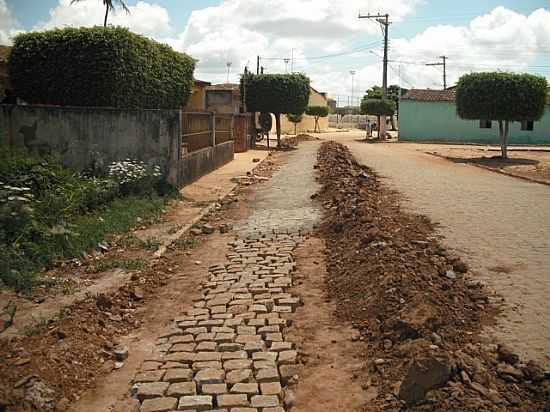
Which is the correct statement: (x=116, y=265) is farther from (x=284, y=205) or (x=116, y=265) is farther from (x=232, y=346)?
(x=284, y=205)

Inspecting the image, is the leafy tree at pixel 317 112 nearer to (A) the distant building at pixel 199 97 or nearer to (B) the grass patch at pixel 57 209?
(A) the distant building at pixel 199 97

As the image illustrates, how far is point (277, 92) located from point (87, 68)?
69.7 ft

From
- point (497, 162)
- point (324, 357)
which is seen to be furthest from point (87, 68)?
point (497, 162)

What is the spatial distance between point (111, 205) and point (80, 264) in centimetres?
317

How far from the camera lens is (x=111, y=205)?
1012 centimetres

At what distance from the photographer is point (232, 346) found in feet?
15.6

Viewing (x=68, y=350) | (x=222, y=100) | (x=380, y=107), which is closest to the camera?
(x=68, y=350)

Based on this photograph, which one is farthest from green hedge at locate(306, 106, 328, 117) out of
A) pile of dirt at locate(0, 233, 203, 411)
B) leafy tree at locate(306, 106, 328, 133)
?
→ pile of dirt at locate(0, 233, 203, 411)

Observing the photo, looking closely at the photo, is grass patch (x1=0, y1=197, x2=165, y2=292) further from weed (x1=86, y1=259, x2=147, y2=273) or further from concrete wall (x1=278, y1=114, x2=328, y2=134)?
concrete wall (x1=278, y1=114, x2=328, y2=134)

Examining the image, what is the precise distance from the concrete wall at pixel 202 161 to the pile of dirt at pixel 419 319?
6.24 m

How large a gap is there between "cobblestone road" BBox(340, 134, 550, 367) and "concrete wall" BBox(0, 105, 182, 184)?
17.9ft

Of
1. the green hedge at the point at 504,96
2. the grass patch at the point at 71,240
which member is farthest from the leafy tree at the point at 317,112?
the grass patch at the point at 71,240

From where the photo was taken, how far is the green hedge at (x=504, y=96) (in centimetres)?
2583

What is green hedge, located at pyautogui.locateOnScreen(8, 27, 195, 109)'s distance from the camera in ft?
43.0
